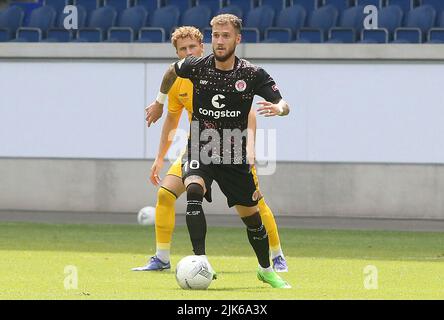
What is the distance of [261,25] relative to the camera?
2519cm

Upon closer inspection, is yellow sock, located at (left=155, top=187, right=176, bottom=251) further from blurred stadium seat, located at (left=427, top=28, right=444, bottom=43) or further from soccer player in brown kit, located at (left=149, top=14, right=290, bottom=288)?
blurred stadium seat, located at (left=427, top=28, right=444, bottom=43)

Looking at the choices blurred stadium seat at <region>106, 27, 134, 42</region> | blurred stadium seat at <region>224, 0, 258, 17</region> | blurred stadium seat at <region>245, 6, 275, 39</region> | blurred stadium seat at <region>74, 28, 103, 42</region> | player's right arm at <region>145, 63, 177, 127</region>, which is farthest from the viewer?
blurred stadium seat at <region>224, 0, 258, 17</region>

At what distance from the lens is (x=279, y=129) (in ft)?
78.2

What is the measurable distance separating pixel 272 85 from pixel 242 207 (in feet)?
3.40

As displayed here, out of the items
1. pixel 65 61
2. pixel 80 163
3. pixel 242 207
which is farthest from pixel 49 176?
pixel 242 207

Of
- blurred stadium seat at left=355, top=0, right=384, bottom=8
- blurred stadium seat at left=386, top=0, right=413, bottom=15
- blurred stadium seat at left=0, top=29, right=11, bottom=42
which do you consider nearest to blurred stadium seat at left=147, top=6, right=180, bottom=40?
blurred stadium seat at left=0, top=29, right=11, bottom=42

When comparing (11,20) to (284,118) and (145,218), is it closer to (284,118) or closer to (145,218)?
(284,118)

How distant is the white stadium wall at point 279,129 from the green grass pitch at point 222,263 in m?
3.38

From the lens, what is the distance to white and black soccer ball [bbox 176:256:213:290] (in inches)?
410


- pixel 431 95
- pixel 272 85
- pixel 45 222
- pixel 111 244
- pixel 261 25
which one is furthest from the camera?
pixel 261 25

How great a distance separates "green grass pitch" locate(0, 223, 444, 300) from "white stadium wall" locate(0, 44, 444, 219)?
3379 millimetres

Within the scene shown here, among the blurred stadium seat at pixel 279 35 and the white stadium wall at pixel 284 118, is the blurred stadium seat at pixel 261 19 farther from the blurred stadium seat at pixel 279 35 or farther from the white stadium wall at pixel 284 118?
the white stadium wall at pixel 284 118

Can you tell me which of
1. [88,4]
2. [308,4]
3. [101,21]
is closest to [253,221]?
[308,4]

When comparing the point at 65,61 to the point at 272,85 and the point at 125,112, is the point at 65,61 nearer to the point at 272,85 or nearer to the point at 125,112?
the point at 125,112
